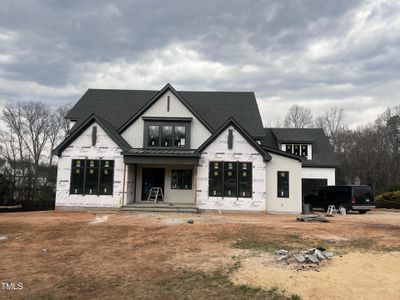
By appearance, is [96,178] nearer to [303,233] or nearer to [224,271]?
[303,233]

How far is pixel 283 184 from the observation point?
2164 cm

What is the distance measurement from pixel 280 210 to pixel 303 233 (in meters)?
9.04

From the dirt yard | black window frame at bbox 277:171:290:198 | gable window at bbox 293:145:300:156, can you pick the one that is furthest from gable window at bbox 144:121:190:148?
gable window at bbox 293:145:300:156

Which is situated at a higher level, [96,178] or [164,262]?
[96,178]

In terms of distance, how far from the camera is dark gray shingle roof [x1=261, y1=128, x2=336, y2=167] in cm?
3130

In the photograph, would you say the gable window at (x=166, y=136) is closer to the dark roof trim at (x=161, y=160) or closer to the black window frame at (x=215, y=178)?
the dark roof trim at (x=161, y=160)

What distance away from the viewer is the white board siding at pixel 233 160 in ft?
69.4

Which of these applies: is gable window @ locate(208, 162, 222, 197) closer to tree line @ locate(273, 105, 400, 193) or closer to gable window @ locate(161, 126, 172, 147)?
gable window @ locate(161, 126, 172, 147)

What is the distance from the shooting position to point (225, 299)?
6.12m

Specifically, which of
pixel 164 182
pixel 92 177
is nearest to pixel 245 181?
pixel 164 182

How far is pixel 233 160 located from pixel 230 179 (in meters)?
1.21

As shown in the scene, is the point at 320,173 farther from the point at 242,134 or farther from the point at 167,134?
the point at 167,134

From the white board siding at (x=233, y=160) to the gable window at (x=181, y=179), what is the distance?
7.75 feet

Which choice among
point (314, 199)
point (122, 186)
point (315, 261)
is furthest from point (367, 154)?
point (315, 261)
